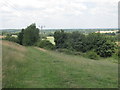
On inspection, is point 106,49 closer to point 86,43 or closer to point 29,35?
point 86,43

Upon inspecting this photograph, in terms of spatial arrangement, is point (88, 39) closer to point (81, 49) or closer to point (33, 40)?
point (81, 49)

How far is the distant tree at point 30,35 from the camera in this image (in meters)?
51.2

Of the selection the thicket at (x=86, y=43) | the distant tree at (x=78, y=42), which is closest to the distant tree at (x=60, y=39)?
the thicket at (x=86, y=43)

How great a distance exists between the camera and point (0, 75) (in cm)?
807

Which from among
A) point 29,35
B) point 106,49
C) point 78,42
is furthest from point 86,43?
point 29,35

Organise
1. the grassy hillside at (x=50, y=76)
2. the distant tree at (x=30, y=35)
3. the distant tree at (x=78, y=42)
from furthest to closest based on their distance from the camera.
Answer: the distant tree at (x=78, y=42), the distant tree at (x=30, y=35), the grassy hillside at (x=50, y=76)

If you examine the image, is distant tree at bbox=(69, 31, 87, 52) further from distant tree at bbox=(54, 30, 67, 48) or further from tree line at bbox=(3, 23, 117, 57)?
distant tree at bbox=(54, 30, 67, 48)

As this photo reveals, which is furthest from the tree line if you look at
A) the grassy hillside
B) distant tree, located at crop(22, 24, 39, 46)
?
the grassy hillside

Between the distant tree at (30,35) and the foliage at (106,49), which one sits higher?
the distant tree at (30,35)

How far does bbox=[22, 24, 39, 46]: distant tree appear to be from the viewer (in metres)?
51.2

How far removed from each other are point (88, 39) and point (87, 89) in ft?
186

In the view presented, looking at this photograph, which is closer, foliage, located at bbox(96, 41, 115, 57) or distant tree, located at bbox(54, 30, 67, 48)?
foliage, located at bbox(96, 41, 115, 57)

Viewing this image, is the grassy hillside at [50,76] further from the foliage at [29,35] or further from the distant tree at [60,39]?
the distant tree at [60,39]

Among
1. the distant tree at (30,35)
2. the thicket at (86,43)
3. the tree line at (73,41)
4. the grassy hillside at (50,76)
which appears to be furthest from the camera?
the thicket at (86,43)
